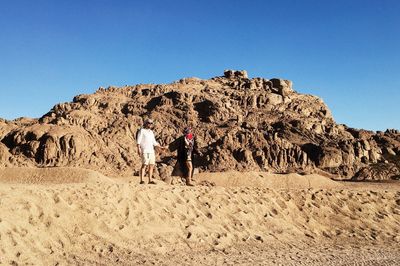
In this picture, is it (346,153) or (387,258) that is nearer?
(387,258)

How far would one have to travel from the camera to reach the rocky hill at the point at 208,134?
89.1 ft

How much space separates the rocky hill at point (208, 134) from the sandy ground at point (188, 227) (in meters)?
15.6

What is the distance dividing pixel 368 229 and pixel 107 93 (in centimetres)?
3655

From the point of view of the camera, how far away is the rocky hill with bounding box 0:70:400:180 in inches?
1069

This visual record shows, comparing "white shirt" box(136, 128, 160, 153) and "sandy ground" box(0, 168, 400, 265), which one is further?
"white shirt" box(136, 128, 160, 153)

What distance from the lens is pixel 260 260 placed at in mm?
6949

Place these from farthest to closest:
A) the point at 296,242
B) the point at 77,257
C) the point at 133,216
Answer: the point at 296,242 → the point at 133,216 → the point at 77,257

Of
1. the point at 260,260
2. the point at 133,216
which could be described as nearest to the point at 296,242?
the point at 260,260

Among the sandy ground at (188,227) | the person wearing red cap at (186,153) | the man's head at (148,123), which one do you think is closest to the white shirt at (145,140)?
the man's head at (148,123)

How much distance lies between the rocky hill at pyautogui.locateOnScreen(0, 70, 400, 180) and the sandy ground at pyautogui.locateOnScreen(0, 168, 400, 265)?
15636 mm

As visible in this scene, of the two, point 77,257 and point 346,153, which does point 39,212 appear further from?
point 346,153

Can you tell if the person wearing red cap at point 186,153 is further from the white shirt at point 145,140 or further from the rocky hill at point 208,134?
the rocky hill at point 208,134

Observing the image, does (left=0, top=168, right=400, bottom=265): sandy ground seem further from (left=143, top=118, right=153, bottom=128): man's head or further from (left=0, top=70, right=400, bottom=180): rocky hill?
(left=0, top=70, right=400, bottom=180): rocky hill

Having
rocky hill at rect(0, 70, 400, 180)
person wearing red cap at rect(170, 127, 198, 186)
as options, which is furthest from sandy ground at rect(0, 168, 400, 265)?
rocky hill at rect(0, 70, 400, 180)
